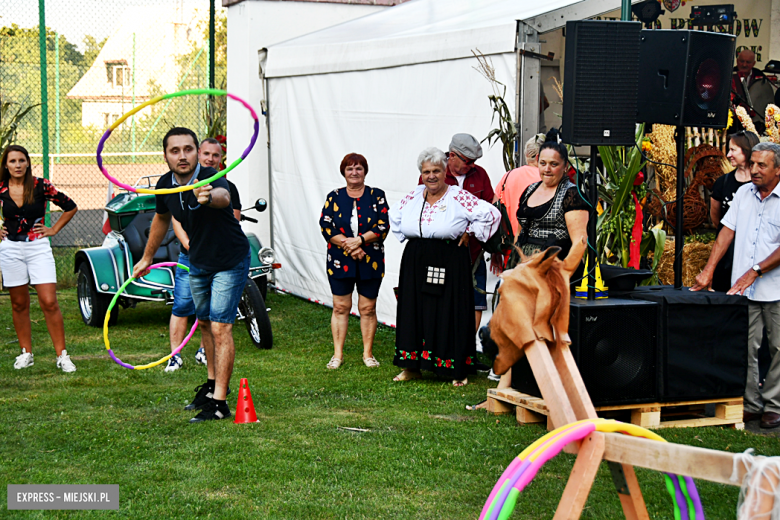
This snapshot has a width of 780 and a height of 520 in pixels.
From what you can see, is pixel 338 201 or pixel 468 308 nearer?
pixel 468 308

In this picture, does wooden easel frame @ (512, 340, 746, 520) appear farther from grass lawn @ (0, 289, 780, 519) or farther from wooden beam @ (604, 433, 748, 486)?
grass lawn @ (0, 289, 780, 519)

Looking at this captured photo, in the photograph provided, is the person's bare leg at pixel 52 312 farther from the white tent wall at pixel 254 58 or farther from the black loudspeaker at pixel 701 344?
the white tent wall at pixel 254 58

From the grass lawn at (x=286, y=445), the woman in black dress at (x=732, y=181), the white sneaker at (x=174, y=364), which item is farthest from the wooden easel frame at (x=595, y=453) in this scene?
the white sneaker at (x=174, y=364)

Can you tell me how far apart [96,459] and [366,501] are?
5.13ft

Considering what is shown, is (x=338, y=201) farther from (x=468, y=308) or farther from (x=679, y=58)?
(x=679, y=58)

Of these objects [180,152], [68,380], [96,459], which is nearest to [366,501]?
[96,459]

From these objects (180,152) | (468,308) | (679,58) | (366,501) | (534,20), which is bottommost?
(366,501)

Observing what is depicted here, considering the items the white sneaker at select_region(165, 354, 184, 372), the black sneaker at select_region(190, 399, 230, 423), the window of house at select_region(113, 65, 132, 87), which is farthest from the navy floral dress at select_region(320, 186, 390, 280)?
the window of house at select_region(113, 65, 132, 87)

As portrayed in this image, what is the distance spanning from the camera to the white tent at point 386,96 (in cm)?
651

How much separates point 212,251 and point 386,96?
3870mm

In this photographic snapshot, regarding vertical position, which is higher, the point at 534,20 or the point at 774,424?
the point at 534,20

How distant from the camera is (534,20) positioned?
6336 mm

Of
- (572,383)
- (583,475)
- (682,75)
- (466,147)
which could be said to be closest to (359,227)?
(466,147)

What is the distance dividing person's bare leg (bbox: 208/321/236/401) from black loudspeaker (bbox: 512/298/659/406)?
208 centimetres
